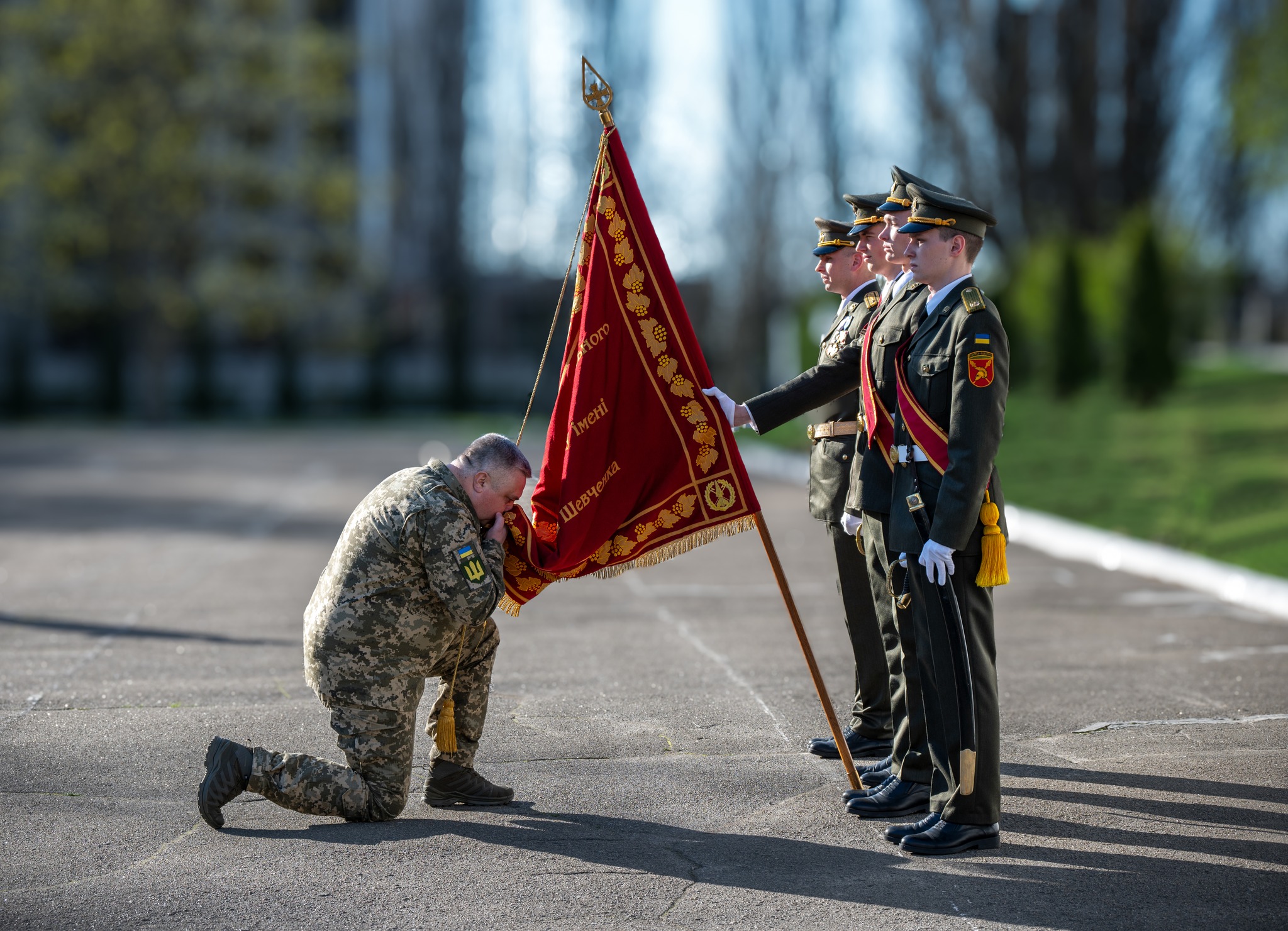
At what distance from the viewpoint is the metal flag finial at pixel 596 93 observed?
5027mm

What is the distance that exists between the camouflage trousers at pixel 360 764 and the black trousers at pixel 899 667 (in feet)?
4.78

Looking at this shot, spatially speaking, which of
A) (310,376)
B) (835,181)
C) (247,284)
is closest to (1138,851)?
(835,181)

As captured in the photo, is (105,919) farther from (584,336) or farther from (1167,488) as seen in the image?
(1167,488)

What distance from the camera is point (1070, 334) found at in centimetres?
2491

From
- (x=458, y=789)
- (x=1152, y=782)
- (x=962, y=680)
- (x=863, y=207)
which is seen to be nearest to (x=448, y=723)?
(x=458, y=789)

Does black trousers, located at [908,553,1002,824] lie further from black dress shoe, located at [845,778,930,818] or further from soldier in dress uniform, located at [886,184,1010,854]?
black dress shoe, located at [845,778,930,818]

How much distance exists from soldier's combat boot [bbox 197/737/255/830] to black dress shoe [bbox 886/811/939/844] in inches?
87.3

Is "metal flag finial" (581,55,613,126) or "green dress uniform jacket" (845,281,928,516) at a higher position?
"metal flag finial" (581,55,613,126)

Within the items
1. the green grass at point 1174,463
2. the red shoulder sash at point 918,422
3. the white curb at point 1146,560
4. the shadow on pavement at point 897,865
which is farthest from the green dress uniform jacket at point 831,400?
the green grass at point 1174,463

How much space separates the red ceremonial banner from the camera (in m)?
5.11

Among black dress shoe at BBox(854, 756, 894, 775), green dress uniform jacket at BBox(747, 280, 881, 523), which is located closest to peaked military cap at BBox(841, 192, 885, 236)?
green dress uniform jacket at BBox(747, 280, 881, 523)

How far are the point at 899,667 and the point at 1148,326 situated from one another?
60.7 ft

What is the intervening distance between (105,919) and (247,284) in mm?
32172

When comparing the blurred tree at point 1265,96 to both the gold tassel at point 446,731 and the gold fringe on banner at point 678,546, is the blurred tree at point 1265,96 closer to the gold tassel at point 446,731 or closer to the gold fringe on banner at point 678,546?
the gold fringe on banner at point 678,546
